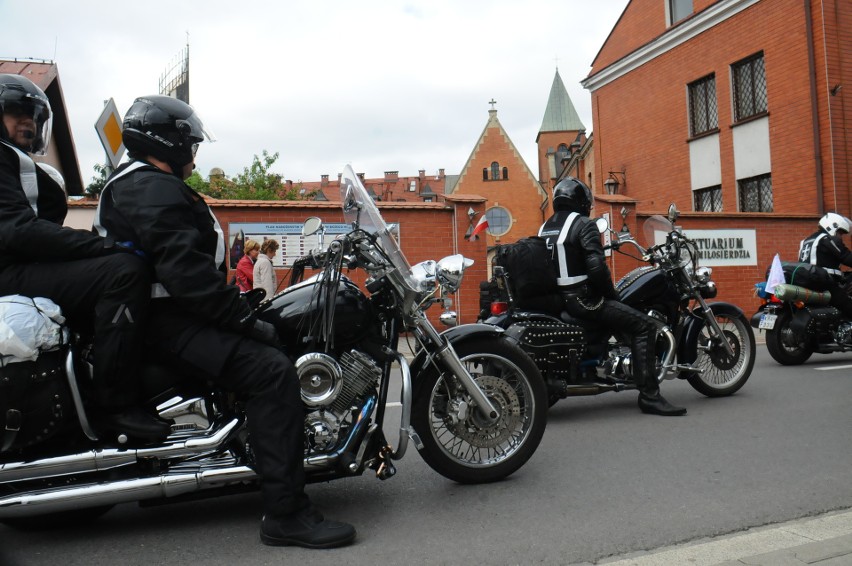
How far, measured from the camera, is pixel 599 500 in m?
3.42

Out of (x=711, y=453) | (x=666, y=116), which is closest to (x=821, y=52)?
(x=666, y=116)

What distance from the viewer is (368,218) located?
3.32 m

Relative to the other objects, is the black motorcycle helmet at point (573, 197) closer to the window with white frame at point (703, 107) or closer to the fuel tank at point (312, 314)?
the fuel tank at point (312, 314)

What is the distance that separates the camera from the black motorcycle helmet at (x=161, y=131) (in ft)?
9.63

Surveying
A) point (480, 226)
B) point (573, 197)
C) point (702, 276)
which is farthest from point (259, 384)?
point (480, 226)

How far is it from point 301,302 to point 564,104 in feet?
223

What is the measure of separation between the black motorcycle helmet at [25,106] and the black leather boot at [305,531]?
186 centimetres

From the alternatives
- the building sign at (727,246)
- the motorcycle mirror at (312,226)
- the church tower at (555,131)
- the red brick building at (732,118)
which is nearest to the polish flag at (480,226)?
the red brick building at (732,118)

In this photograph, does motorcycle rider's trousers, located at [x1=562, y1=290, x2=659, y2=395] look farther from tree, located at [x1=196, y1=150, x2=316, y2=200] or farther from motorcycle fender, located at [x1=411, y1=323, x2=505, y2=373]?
tree, located at [x1=196, y1=150, x2=316, y2=200]

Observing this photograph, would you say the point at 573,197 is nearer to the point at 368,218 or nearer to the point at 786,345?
the point at 368,218

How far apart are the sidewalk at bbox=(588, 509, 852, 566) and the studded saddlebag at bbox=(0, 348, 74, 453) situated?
215 centimetres

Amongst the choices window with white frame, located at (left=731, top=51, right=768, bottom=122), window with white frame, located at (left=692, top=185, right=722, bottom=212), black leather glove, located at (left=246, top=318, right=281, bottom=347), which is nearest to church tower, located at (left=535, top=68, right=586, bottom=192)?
window with white frame, located at (left=692, top=185, right=722, bottom=212)

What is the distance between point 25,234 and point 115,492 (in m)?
1.05

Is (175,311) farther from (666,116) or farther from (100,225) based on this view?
(666,116)
